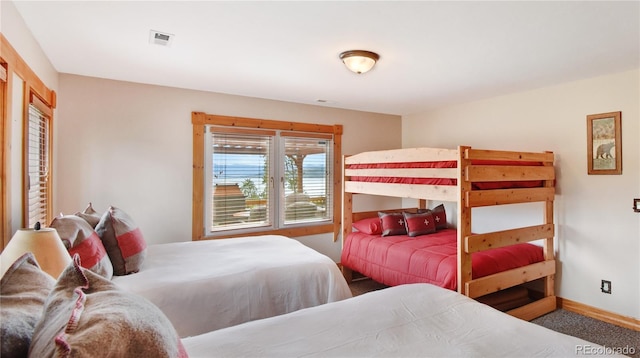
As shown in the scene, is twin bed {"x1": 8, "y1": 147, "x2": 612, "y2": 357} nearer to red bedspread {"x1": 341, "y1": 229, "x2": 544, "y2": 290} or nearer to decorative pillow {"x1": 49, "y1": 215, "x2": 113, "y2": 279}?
red bedspread {"x1": 341, "y1": 229, "x2": 544, "y2": 290}

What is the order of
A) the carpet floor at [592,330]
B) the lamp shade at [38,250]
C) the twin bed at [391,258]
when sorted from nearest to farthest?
the lamp shade at [38,250] < the twin bed at [391,258] < the carpet floor at [592,330]

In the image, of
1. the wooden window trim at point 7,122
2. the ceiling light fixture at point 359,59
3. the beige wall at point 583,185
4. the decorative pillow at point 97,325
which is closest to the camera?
the decorative pillow at point 97,325

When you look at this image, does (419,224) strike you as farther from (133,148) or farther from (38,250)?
(38,250)

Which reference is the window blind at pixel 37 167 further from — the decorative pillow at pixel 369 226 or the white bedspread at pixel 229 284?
the decorative pillow at pixel 369 226

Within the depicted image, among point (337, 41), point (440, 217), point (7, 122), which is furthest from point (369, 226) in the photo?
point (7, 122)

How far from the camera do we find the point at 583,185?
3174 mm

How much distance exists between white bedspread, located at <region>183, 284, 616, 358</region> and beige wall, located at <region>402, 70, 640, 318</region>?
2232 mm

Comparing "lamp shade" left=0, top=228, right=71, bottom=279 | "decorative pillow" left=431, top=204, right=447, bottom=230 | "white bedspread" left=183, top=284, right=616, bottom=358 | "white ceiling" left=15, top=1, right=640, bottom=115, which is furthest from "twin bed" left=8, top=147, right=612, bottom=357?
"white ceiling" left=15, top=1, right=640, bottom=115

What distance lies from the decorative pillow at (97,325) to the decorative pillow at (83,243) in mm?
1103

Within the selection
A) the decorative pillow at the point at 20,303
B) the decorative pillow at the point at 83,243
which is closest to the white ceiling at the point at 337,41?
the decorative pillow at the point at 83,243

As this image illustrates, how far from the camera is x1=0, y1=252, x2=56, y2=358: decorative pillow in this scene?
2.40ft

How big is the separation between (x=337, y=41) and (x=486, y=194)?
167cm

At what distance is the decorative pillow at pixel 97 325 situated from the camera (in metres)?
0.65

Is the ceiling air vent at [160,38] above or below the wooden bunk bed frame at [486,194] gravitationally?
above
